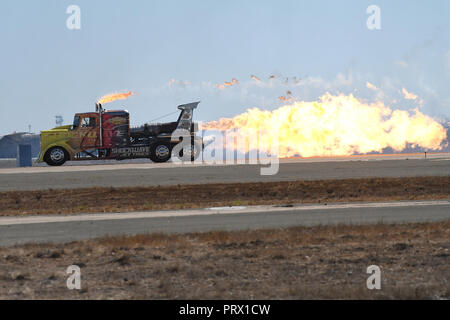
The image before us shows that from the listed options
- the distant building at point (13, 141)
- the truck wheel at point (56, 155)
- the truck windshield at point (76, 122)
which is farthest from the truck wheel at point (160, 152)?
the distant building at point (13, 141)

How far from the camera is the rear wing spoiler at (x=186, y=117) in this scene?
51.3 meters

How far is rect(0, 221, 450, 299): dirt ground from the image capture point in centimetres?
1416

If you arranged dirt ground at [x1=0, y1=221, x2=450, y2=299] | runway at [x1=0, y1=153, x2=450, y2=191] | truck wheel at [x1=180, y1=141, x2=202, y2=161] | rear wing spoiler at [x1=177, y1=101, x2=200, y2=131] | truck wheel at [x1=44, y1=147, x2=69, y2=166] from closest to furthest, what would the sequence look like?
1. dirt ground at [x1=0, y1=221, x2=450, y2=299]
2. runway at [x1=0, y1=153, x2=450, y2=191]
3. truck wheel at [x1=44, y1=147, x2=69, y2=166]
4. truck wheel at [x1=180, y1=141, x2=202, y2=161]
5. rear wing spoiler at [x1=177, y1=101, x2=200, y2=131]

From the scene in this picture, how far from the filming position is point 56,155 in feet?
161

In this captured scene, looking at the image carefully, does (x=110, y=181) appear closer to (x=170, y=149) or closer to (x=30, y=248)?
(x=170, y=149)

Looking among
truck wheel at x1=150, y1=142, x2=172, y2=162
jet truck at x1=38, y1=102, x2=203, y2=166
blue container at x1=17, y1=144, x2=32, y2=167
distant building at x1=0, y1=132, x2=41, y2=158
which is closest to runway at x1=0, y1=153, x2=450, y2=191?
truck wheel at x1=150, y1=142, x2=172, y2=162

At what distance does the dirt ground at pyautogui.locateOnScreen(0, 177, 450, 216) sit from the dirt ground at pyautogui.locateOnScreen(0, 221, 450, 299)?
41.4ft

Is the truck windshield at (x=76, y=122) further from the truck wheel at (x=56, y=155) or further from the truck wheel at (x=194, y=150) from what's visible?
the truck wheel at (x=194, y=150)

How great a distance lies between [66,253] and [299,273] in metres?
6.62

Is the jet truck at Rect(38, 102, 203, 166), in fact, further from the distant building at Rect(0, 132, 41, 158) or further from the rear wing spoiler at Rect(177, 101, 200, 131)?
the distant building at Rect(0, 132, 41, 158)

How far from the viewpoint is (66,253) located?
18781 mm

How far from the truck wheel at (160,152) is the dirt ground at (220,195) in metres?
12.6
